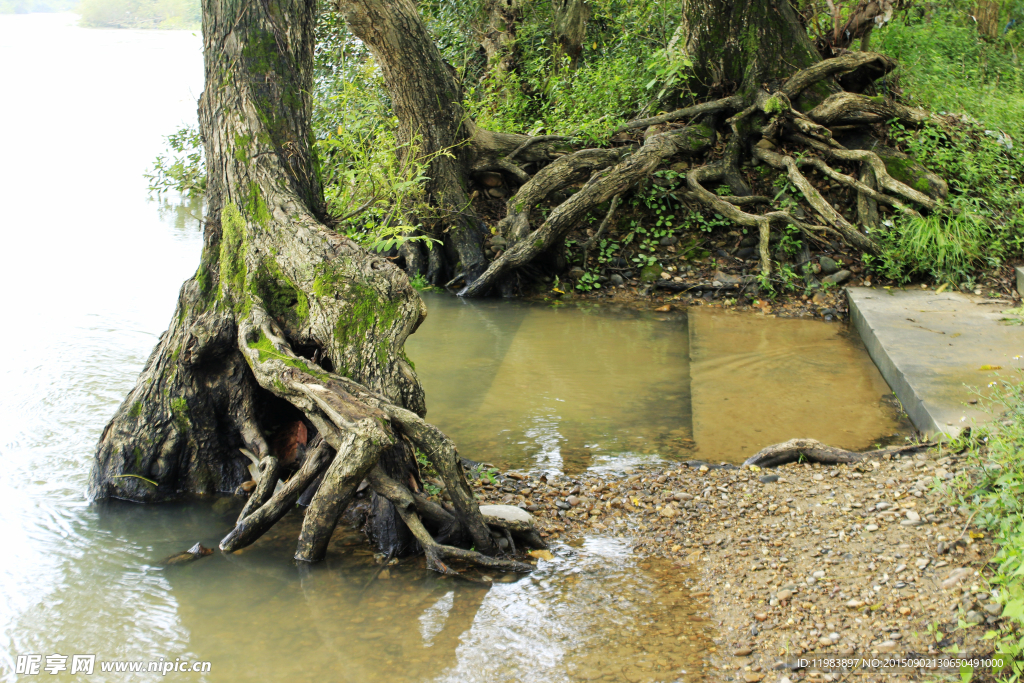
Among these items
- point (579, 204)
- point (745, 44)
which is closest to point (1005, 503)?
point (579, 204)

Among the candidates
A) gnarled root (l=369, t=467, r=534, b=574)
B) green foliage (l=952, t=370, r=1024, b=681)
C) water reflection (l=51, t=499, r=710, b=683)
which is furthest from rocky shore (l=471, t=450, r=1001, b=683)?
gnarled root (l=369, t=467, r=534, b=574)

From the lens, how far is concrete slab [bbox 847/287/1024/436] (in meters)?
4.65

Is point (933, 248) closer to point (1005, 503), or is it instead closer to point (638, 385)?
point (638, 385)

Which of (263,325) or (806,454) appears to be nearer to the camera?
(263,325)

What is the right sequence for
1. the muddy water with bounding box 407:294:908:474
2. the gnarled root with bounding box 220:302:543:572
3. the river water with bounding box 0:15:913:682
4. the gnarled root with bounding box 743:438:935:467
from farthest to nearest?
the muddy water with bounding box 407:294:908:474, the gnarled root with bounding box 743:438:935:467, the gnarled root with bounding box 220:302:543:572, the river water with bounding box 0:15:913:682

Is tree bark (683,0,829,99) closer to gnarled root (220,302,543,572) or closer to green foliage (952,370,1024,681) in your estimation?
green foliage (952,370,1024,681)

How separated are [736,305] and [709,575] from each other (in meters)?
5.12

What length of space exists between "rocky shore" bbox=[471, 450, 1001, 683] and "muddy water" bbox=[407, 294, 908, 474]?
1.66 feet

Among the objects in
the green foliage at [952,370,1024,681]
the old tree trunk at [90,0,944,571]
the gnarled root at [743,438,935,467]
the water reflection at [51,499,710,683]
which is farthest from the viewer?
the gnarled root at [743,438,935,467]

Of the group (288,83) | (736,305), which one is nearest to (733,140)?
(736,305)

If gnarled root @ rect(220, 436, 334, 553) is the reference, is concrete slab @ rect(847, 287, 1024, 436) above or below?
above

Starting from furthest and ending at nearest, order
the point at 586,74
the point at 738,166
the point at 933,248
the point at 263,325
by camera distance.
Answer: the point at 586,74 < the point at 738,166 < the point at 933,248 < the point at 263,325
